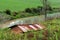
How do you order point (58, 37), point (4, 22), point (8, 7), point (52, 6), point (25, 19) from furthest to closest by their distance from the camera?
point (52, 6) → point (8, 7) → point (25, 19) → point (4, 22) → point (58, 37)

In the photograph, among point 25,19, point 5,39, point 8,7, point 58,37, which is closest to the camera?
point 5,39

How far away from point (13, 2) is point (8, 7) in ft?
4.13

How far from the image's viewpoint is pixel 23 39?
5238mm

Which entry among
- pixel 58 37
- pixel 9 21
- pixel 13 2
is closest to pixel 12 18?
pixel 9 21

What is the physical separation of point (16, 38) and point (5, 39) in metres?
0.27

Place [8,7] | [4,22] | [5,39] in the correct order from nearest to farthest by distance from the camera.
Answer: [5,39], [4,22], [8,7]

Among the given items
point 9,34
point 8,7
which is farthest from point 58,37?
Answer: point 8,7

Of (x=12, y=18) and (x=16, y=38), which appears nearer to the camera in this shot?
(x=16, y=38)

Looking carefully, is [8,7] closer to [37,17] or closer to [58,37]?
[37,17]

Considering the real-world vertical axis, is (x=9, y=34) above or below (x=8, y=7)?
above

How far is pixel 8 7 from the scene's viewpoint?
1410 centimetres

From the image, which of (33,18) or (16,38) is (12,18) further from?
(16,38)

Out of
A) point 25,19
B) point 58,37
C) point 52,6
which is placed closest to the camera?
point 58,37

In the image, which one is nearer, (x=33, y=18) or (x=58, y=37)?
(x=58, y=37)
